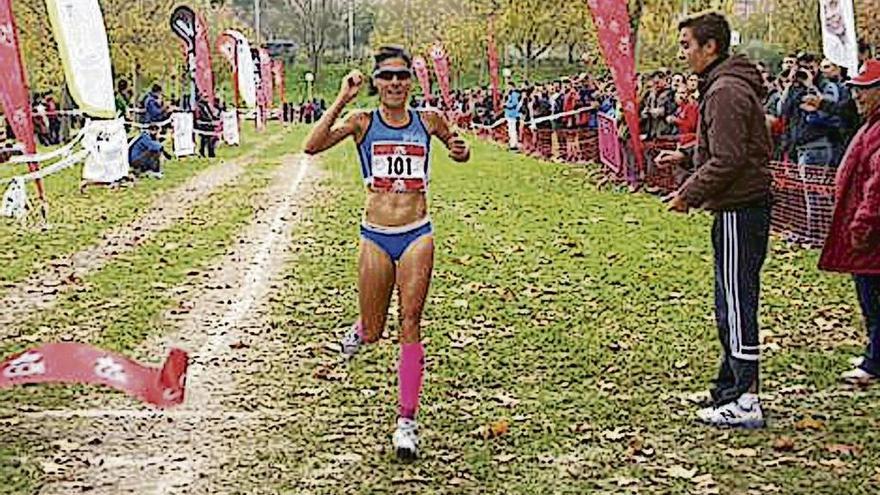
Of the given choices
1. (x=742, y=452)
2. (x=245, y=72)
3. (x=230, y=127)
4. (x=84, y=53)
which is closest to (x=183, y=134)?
(x=230, y=127)

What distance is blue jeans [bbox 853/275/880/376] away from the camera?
7.42 meters

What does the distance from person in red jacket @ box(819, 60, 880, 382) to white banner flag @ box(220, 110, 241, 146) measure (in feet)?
108

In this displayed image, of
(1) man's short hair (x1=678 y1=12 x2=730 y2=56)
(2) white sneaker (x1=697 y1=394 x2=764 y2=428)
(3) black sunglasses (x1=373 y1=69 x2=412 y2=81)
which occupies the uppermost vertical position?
(1) man's short hair (x1=678 y1=12 x2=730 y2=56)

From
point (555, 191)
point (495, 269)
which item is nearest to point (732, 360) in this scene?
point (495, 269)

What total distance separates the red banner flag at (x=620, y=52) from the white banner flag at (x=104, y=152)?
9136mm

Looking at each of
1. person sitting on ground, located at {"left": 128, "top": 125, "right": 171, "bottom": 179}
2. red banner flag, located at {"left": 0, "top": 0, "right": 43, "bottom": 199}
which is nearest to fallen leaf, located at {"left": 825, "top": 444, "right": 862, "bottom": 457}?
red banner flag, located at {"left": 0, "top": 0, "right": 43, "bottom": 199}

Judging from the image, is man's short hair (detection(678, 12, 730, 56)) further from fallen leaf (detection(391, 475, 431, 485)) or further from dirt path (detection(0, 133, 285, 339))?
dirt path (detection(0, 133, 285, 339))

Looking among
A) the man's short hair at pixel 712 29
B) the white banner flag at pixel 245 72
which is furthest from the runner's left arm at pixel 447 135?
the white banner flag at pixel 245 72

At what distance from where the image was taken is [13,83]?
46.8ft

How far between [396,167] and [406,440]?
1408 mm

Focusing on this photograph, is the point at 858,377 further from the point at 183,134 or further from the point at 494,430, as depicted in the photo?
the point at 183,134

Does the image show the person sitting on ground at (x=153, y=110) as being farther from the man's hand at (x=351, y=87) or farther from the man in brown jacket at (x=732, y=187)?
the man in brown jacket at (x=732, y=187)

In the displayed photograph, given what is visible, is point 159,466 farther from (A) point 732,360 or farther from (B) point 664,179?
(B) point 664,179

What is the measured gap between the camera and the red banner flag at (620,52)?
17.9m
